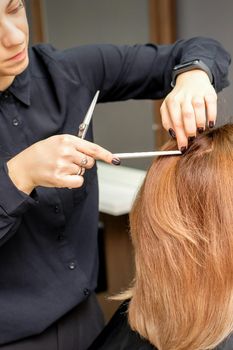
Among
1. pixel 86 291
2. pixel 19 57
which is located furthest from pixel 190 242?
pixel 19 57

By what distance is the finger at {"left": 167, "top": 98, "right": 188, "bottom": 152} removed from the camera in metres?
1.02

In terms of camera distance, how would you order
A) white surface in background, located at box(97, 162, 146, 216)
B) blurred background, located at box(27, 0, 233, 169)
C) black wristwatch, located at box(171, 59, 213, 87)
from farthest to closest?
1. blurred background, located at box(27, 0, 233, 169)
2. white surface in background, located at box(97, 162, 146, 216)
3. black wristwatch, located at box(171, 59, 213, 87)

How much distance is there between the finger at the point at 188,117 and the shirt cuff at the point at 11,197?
350mm

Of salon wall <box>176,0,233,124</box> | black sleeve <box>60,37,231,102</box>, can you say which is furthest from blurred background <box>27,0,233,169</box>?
black sleeve <box>60,37,231,102</box>

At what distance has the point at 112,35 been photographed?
2.86 meters

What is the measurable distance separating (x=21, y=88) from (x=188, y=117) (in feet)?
1.42

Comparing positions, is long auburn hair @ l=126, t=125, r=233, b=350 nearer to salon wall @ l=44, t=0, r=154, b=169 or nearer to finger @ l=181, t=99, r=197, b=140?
finger @ l=181, t=99, r=197, b=140

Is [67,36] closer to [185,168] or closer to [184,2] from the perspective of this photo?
[184,2]

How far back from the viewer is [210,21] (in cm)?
244

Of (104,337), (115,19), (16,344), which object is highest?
(115,19)

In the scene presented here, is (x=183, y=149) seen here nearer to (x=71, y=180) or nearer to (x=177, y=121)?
(x=177, y=121)

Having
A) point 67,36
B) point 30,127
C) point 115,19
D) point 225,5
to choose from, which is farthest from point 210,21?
point 30,127

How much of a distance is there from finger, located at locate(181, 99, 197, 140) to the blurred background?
124 cm

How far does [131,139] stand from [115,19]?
70 centimetres
